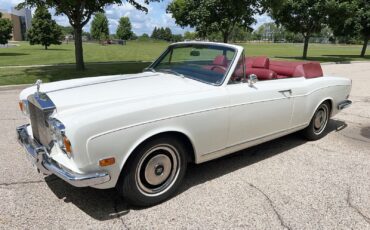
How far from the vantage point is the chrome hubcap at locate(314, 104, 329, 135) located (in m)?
5.39

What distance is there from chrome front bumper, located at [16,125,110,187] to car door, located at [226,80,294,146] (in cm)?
163

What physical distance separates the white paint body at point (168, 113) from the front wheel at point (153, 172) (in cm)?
12

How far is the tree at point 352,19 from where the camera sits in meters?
22.5

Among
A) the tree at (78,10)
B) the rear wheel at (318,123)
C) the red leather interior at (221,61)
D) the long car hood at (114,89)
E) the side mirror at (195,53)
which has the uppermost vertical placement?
the tree at (78,10)

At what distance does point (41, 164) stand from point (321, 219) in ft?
8.84

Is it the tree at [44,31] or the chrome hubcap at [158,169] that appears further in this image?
the tree at [44,31]

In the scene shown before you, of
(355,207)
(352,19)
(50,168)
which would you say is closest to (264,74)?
(355,207)

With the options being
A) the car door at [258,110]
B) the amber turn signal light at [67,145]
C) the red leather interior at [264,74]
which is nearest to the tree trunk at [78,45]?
the red leather interior at [264,74]

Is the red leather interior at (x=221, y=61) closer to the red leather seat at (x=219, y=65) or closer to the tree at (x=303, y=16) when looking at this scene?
the red leather seat at (x=219, y=65)

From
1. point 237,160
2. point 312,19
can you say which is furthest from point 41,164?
point 312,19

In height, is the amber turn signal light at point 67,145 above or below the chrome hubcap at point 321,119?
above

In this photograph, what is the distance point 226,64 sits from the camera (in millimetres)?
4004

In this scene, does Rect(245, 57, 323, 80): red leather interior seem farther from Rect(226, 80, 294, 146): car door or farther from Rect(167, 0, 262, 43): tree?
Rect(167, 0, 262, 43): tree

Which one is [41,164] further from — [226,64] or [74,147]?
[226,64]
